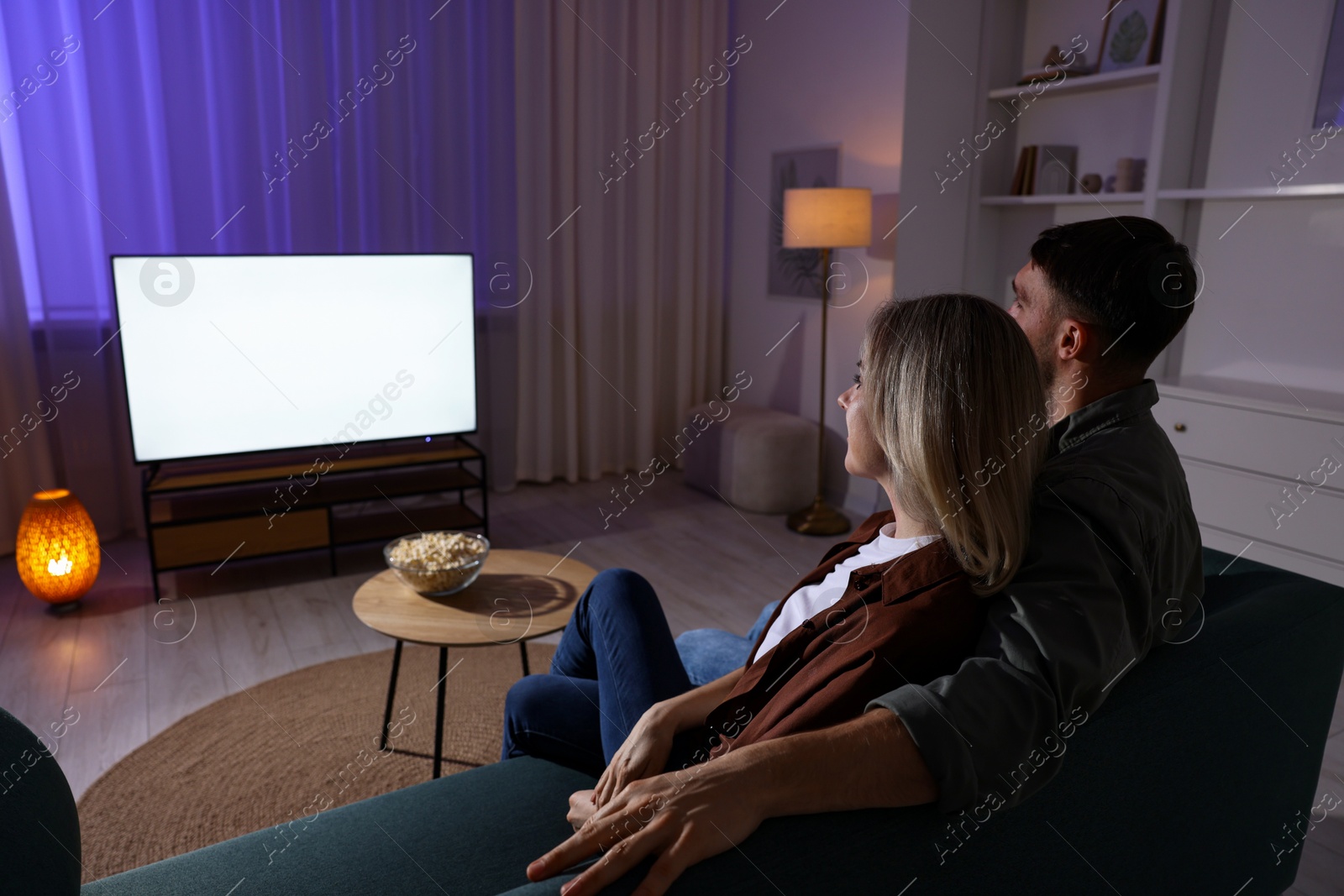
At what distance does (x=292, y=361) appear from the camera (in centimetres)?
340

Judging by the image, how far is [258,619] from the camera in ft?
10.1

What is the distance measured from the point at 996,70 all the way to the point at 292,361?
10.2ft

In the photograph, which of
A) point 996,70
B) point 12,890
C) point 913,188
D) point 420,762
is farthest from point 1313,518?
point 12,890

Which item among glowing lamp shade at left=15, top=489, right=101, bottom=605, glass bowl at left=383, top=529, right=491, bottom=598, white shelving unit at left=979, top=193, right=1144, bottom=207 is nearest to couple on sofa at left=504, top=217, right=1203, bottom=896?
glass bowl at left=383, top=529, right=491, bottom=598

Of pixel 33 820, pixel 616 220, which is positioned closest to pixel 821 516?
pixel 616 220

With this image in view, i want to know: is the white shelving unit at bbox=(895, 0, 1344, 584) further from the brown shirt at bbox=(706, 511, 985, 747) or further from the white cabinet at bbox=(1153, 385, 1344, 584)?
the brown shirt at bbox=(706, 511, 985, 747)

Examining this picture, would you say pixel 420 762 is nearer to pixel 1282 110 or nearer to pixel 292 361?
pixel 292 361

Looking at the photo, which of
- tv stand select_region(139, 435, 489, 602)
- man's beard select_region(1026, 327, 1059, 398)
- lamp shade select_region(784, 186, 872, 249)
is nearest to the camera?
man's beard select_region(1026, 327, 1059, 398)

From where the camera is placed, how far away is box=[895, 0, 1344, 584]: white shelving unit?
2898 mm

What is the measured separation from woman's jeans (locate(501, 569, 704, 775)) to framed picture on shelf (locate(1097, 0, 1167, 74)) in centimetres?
299

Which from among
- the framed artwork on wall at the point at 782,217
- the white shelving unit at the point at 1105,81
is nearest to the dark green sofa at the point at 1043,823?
the white shelving unit at the point at 1105,81

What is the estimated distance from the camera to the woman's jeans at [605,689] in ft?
4.94

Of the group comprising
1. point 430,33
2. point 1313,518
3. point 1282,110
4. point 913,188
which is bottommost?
point 1313,518

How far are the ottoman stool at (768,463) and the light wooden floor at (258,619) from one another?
0.36 ft
